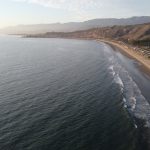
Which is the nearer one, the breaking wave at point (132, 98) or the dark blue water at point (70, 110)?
the dark blue water at point (70, 110)

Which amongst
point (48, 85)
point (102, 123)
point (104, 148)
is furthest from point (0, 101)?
point (104, 148)

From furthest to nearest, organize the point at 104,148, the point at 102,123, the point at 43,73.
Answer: the point at 43,73
the point at 102,123
the point at 104,148

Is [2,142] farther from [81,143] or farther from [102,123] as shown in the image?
[102,123]

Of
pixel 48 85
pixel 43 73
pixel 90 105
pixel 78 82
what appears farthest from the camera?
pixel 43 73

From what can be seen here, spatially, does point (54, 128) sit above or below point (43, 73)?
above

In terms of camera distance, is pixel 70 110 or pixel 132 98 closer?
pixel 70 110

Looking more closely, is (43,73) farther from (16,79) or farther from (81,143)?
(81,143)

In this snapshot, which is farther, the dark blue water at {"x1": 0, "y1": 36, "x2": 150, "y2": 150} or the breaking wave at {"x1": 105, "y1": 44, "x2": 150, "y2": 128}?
the breaking wave at {"x1": 105, "y1": 44, "x2": 150, "y2": 128}

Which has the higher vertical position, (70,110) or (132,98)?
(70,110)

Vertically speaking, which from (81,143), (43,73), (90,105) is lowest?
(43,73)

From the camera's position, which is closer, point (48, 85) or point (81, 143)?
point (81, 143)
